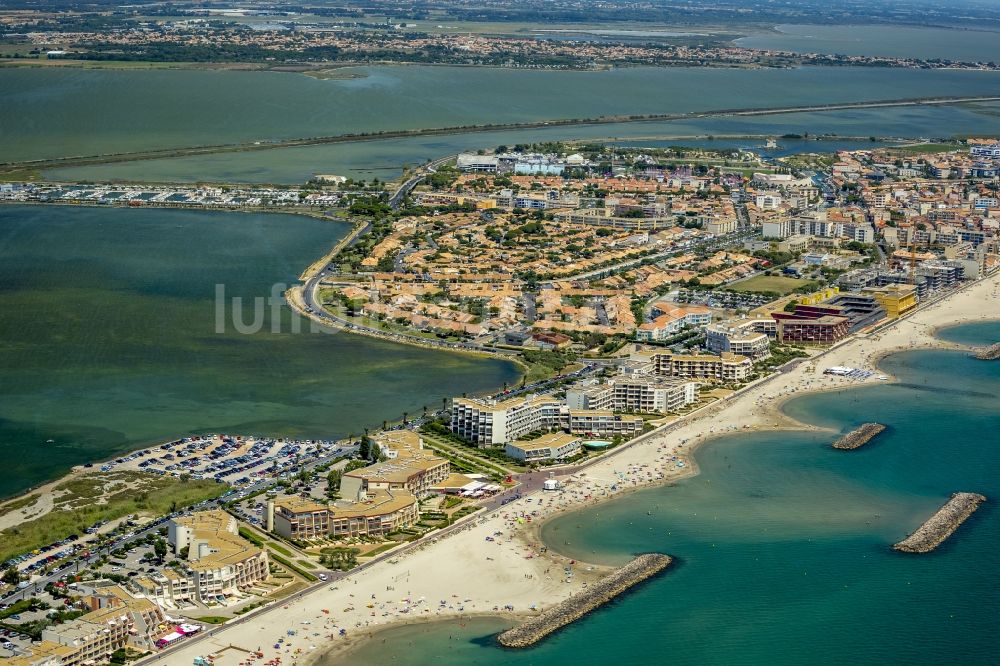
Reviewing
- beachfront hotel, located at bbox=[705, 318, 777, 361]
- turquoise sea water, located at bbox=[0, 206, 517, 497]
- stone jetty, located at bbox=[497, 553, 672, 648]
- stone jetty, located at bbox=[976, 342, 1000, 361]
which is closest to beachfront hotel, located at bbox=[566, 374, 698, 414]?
turquoise sea water, located at bbox=[0, 206, 517, 497]

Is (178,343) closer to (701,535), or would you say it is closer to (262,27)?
(701,535)

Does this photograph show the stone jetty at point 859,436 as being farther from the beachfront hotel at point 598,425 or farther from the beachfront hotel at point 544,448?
the beachfront hotel at point 544,448

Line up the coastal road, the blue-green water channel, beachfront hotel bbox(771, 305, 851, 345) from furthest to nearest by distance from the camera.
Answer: the blue-green water channel, the coastal road, beachfront hotel bbox(771, 305, 851, 345)

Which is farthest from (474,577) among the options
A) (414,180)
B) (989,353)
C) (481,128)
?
(481,128)

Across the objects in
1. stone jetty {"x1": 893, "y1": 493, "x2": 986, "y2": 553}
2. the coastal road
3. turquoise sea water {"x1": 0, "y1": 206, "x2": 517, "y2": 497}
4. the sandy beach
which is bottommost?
turquoise sea water {"x1": 0, "y1": 206, "x2": 517, "y2": 497}

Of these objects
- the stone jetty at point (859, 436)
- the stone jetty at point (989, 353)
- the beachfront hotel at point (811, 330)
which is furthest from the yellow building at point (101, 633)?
the stone jetty at point (989, 353)

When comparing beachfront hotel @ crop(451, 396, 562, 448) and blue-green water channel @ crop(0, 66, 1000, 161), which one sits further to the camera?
blue-green water channel @ crop(0, 66, 1000, 161)

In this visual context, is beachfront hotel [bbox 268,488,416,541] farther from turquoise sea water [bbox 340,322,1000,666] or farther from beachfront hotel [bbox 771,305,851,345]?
beachfront hotel [bbox 771,305,851,345]

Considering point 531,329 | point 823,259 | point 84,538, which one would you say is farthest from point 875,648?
point 823,259
